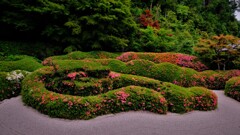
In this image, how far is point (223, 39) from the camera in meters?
11.2

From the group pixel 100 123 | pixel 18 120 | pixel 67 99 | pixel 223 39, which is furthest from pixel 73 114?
pixel 223 39

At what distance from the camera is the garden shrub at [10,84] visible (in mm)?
6976

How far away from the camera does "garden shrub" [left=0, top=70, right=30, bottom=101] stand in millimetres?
6976

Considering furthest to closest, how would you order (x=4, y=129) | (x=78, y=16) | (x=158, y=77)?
(x=78, y=16) < (x=158, y=77) < (x=4, y=129)

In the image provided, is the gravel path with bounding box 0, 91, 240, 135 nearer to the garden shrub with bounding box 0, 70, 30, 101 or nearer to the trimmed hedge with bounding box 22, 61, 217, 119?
the trimmed hedge with bounding box 22, 61, 217, 119

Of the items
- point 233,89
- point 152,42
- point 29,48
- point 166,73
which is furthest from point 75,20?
point 233,89

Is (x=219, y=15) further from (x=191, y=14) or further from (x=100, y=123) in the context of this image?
(x=100, y=123)

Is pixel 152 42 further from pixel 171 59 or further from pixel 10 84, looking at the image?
pixel 10 84

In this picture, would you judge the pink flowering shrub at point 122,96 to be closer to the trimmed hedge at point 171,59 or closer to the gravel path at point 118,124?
the gravel path at point 118,124

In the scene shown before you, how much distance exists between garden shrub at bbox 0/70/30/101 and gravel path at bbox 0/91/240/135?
624mm

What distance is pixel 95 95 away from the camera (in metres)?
6.51

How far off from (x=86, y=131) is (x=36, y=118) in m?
1.55

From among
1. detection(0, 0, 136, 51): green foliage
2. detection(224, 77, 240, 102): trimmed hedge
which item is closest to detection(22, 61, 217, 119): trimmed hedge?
detection(224, 77, 240, 102): trimmed hedge

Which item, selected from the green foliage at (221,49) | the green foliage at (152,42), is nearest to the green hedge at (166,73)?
the green foliage at (221,49)
